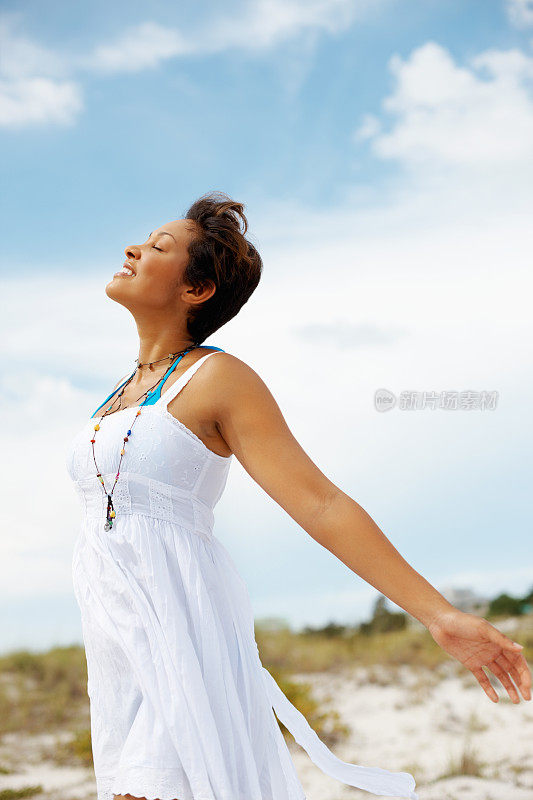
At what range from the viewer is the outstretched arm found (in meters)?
1.23

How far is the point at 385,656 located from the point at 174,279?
230 inches

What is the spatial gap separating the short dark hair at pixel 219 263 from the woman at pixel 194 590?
9 cm

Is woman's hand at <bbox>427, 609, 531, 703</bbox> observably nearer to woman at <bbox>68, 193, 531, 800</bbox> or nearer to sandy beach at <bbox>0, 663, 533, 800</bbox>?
woman at <bbox>68, 193, 531, 800</bbox>

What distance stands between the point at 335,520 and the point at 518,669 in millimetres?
330

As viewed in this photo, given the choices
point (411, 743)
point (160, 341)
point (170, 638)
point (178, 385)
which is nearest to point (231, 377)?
point (178, 385)

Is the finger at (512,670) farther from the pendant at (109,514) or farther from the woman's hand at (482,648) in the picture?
the pendant at (109,514)

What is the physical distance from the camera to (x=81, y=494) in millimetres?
1562

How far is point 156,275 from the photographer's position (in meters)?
1.63

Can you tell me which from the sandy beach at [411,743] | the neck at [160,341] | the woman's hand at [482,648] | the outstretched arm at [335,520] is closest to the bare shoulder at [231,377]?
the outstretched arm at [335,520]

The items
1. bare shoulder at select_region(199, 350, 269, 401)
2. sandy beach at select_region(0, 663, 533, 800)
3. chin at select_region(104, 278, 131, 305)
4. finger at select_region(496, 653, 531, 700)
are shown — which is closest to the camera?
finger at select_region(496, 653, 531, 700)

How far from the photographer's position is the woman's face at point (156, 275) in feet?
5.34

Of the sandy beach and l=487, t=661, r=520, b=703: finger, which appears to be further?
the sandy beach

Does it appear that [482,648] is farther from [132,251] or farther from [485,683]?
[132,251]

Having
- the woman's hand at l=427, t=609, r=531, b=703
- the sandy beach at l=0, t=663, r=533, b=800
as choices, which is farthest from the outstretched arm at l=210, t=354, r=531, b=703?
the sandy beach at l=0, t=663, r=533, b=800
